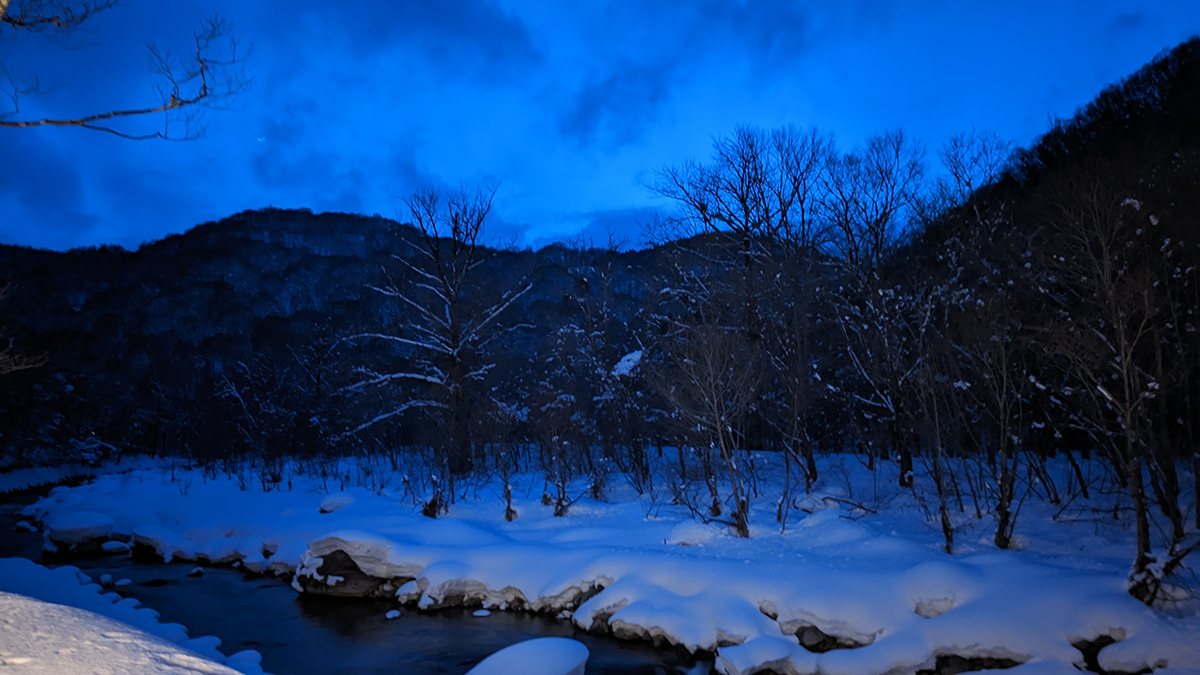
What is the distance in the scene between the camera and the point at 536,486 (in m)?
21.0

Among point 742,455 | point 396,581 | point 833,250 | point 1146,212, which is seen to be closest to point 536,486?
point 742,455

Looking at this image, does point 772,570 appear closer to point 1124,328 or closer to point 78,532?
point 1124,328

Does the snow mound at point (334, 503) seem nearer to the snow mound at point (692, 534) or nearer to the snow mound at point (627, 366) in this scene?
the snow mound at point (627, 366)

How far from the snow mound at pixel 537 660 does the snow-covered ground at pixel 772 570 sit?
9.76 ft

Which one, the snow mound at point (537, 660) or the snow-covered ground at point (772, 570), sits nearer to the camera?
the snow mound at point (537, 660)

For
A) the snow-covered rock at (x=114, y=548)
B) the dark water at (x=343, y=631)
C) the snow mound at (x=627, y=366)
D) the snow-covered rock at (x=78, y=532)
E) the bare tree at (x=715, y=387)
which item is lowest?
the dark water at (x=343, y=631)

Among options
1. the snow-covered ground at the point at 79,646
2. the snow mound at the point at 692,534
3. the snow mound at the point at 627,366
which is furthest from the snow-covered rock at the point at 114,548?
the snow mound at the point at 692,534

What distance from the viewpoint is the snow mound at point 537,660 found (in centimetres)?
641

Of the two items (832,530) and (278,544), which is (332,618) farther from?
(832,530)

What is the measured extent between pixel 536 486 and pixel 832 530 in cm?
1072

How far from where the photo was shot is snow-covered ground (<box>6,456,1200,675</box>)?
26.2ft

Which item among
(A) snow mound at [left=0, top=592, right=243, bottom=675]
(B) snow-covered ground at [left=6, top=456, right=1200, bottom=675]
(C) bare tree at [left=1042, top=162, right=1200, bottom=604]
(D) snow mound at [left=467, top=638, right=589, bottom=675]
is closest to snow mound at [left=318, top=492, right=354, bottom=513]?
(B) snow-covered ground at [left=6, top=456, right=1200, bottom=675]

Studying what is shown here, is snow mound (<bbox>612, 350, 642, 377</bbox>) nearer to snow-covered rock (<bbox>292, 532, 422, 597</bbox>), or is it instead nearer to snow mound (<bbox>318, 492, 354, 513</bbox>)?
snow mound (<bbox>318, 492, 354, 513</bbox>)

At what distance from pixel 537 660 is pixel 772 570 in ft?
18.2
